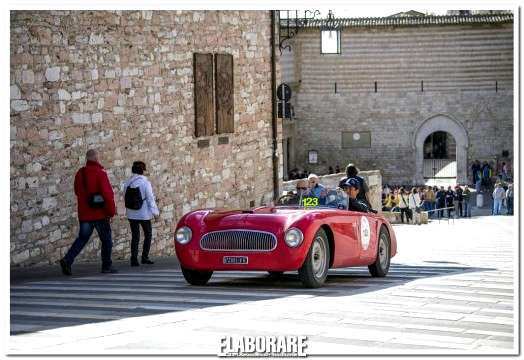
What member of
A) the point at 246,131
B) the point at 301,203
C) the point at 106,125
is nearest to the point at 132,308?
the point at 301,203

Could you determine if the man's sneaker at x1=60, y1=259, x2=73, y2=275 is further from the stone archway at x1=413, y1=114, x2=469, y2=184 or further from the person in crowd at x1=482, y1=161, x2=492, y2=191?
the stone archway at x1=413, y1=114, x2=469, y2=184

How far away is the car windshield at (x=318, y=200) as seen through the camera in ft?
49.5

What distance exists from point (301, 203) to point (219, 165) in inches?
317

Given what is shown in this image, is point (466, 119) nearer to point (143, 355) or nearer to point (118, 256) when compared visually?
point (118, 256)

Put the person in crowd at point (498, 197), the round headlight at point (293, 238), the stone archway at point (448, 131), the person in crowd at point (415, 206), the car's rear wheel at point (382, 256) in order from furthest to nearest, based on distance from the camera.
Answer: the stone archway at point (448, 131), the person in crowd at point (498, 197), the person in crowd at point (415, 206), the car's rear wheel at point (382, 256), the round headlight at point (293, 238)

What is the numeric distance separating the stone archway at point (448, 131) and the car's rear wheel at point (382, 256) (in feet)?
136

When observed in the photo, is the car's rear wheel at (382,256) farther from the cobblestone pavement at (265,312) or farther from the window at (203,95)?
the window at (203,95)

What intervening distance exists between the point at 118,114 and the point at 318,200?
15.1ft

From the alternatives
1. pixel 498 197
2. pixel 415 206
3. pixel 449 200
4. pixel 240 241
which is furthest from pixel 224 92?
pixel 498 197

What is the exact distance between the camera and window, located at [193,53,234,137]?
71.3 feet

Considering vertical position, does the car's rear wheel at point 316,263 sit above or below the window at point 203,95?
below

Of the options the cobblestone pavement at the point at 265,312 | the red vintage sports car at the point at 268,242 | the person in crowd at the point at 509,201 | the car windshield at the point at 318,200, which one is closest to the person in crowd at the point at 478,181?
the person in crowd at the point at 509,201

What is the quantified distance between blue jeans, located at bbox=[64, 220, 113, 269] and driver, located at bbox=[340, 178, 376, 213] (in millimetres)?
2912

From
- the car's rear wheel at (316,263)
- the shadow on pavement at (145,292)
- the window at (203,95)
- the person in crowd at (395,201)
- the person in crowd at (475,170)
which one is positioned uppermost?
the window at (203,95)
